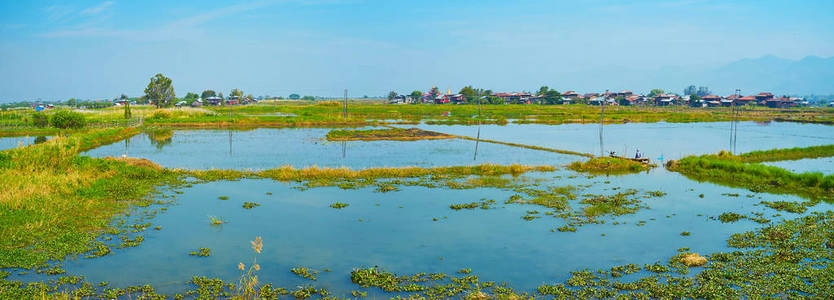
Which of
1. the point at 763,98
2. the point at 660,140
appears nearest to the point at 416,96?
the point at 763,98

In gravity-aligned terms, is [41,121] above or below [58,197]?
above

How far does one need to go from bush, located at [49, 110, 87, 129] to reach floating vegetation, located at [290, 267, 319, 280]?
122 feet

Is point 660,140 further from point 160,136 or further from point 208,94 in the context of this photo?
point 208,94

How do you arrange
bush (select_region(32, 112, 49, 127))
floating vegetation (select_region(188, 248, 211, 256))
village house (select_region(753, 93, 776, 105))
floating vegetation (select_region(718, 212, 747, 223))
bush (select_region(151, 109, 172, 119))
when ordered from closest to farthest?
floating vegetation (select_region(188, 248, 211, 256))
floating vegetation (select_region(718, 212, 747, 223))
bush (select_region(32, 112, 49, 127))
bush (select_region(151, 109, 172, 119))
village house (select_region(753, 93, 776, 105))

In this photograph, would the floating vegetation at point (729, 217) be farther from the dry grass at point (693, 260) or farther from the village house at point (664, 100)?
the village house at point (664, 100)

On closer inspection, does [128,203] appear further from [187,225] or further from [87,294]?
[87,294]

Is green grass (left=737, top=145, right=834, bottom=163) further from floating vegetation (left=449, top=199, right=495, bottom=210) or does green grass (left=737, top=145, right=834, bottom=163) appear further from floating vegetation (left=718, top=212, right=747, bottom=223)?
floating vegetation (left=449, top=199, right=495, bottom=210)

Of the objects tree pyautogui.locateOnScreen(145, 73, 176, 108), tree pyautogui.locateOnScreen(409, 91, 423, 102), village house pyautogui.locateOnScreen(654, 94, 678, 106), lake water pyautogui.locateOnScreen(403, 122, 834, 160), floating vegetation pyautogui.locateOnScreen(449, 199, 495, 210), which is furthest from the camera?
tree pyautogui.locateOnScreen(409, 91, 423, 102)

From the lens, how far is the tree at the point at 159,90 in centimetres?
8225

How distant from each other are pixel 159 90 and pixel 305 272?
8413cm

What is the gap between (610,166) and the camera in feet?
77.2

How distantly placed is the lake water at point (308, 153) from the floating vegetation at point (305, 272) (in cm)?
1338

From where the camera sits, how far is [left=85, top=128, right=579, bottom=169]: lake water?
80.5ft

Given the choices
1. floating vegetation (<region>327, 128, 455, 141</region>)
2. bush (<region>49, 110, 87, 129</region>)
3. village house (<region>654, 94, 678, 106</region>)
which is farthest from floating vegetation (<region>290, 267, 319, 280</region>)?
village house (<region>654, 94, 678, 106</region>)
